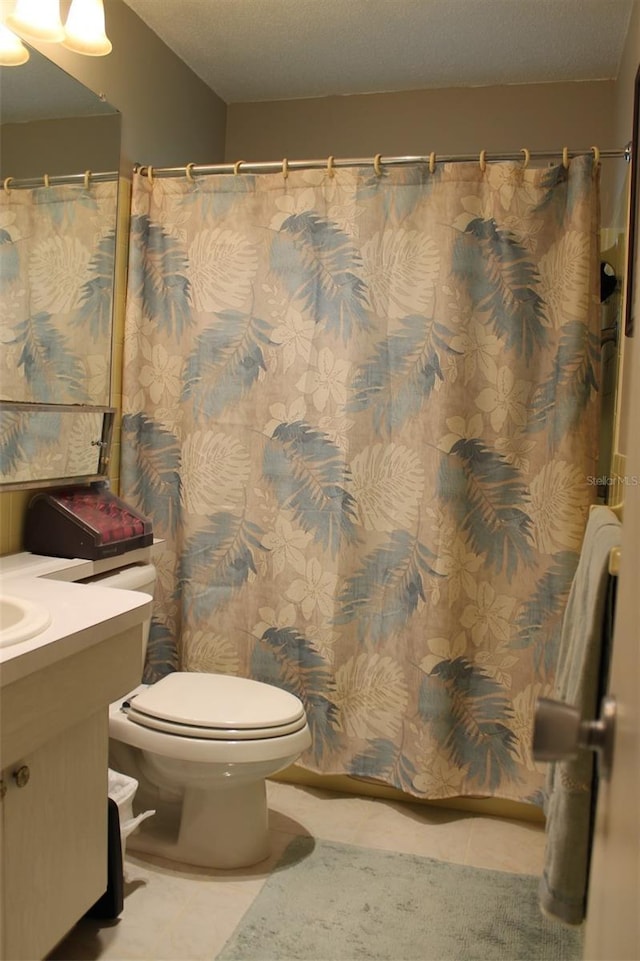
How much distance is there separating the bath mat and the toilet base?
10 centimetres

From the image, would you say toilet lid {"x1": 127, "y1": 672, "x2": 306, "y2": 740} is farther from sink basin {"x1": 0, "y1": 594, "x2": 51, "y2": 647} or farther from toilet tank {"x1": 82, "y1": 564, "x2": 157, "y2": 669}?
sink basin {"x1": 0, "y1": 594, "x2": 51, "y2": 647}

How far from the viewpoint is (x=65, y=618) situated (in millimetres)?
1507

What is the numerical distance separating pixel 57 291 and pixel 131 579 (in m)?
0.81

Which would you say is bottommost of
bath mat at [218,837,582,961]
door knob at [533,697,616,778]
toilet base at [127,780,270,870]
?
bath mat at [218,837,582,961]

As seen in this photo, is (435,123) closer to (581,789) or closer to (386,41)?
(386,41)

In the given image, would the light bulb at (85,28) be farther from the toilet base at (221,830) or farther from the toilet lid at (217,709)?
the toilet base at (221,830)

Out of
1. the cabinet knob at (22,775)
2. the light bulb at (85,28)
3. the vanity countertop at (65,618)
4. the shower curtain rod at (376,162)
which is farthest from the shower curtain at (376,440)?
the cabinet knob at (22,775)

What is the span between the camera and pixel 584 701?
54.7 inches

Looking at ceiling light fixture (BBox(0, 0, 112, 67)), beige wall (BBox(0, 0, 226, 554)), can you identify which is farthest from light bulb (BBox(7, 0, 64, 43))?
beige wall (BBox(0, 0, 226, 554))

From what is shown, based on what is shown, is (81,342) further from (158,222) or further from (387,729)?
(387,729)

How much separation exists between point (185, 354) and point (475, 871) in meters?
1.69

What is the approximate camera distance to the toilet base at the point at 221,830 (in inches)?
81.3

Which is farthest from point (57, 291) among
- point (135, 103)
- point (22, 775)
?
point (22, 775)

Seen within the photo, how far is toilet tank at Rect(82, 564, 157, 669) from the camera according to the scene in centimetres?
213
